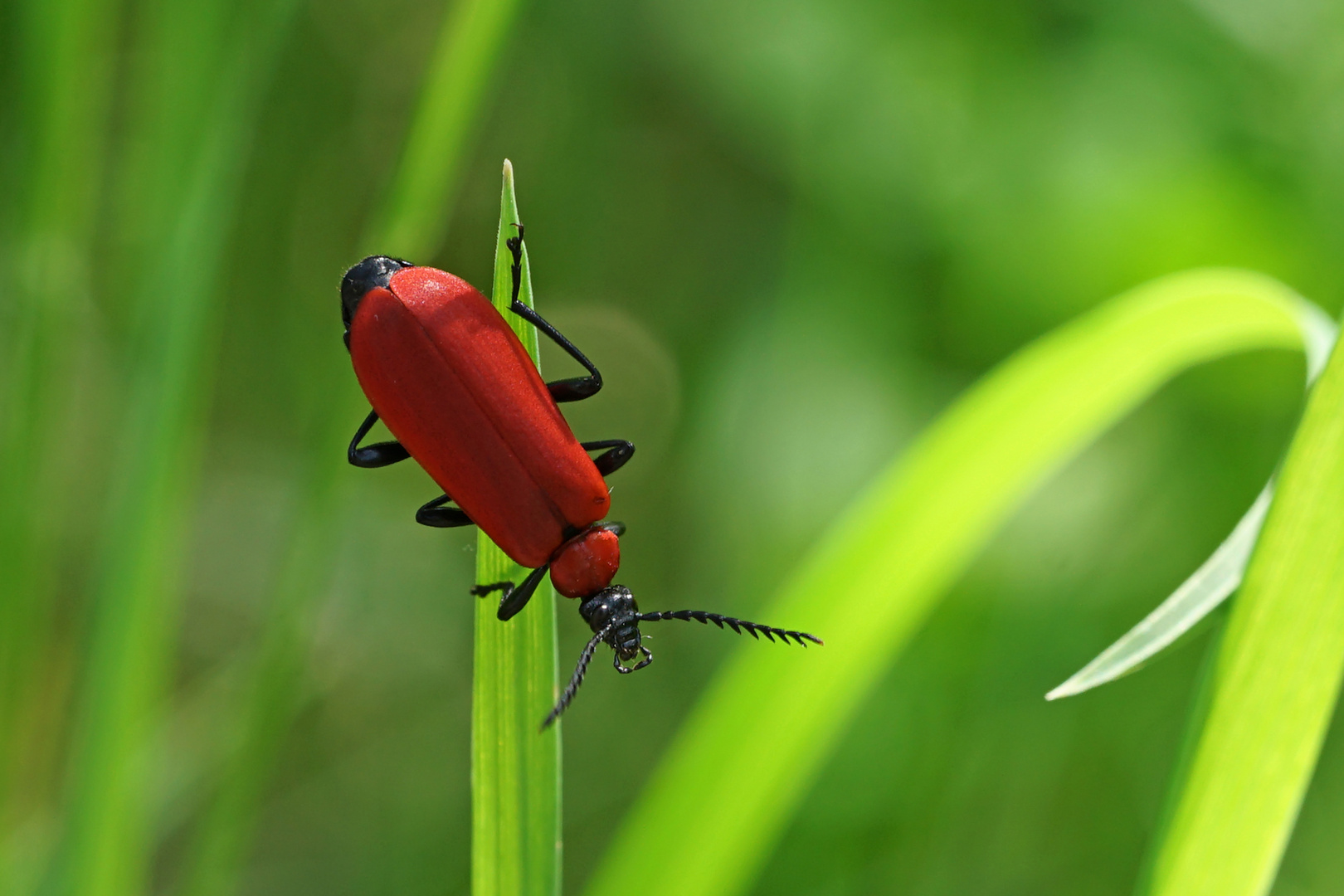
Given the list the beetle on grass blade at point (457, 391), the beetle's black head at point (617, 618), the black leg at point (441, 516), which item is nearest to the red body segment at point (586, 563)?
the beetle's black head at point (617, 618)

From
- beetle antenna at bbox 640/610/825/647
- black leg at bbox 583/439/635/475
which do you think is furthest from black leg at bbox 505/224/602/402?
beetle antenna at bbox 640/610/825/647

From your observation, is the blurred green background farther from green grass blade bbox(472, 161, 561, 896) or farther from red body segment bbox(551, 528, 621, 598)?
green grass blade bbox(472, 161, 561, 896)

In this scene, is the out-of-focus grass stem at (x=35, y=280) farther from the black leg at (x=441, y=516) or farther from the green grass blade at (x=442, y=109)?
the black leg at (x=441, y=516)

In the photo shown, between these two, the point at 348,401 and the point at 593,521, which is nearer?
the point at 348,401

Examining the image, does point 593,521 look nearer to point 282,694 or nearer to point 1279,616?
point 282,694

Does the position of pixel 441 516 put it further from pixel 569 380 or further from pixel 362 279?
pixel 362 279

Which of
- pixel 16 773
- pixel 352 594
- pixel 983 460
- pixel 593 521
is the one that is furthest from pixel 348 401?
pixel 16 773
